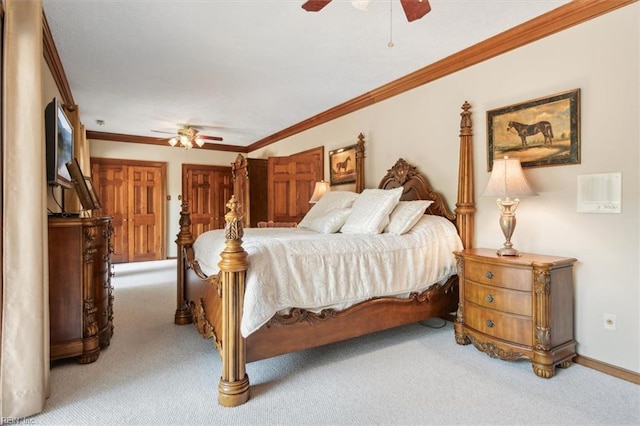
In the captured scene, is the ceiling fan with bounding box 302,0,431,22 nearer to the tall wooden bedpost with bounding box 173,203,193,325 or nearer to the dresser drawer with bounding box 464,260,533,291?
the dresser drawer with bounding box 464,260,533,291

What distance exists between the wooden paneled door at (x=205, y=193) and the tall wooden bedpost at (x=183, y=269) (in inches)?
160

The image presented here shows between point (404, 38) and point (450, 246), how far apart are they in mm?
1738

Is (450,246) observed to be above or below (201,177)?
below

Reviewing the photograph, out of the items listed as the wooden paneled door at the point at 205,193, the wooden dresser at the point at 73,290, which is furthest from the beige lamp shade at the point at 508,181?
the wooden paneled door at the point at 205,193

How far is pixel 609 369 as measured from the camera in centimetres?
220

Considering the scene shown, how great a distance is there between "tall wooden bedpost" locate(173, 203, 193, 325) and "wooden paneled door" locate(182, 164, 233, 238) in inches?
160

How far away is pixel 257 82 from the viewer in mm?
3742

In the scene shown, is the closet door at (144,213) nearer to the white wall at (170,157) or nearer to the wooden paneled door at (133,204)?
the wooden paneled door at (133,204)

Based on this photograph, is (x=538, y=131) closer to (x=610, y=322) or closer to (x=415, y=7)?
(x=610, y=322)

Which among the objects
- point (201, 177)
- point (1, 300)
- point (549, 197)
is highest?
point (201, 177)

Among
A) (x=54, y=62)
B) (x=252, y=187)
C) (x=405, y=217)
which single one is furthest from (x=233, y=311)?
(x=252, y=187)

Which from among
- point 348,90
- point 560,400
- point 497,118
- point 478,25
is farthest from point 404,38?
point 560,400

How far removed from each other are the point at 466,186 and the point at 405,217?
0.63 metres

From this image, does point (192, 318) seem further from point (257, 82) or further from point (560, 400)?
point (560, 400)
